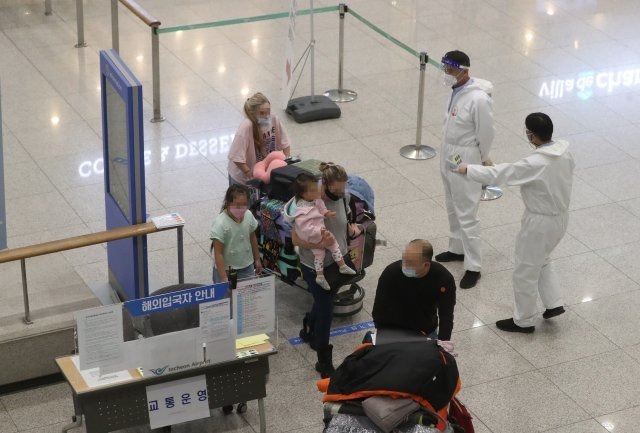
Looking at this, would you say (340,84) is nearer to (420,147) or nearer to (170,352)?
(420,147)

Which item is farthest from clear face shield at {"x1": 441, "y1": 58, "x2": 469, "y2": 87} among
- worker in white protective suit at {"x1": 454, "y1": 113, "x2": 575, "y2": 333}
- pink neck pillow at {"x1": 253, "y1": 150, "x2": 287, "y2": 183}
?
pink neck pillow at {"x1": 253, "y1": 150, "x2": 287, "y2": 183}

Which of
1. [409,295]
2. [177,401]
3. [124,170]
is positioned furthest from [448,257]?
[177,401]

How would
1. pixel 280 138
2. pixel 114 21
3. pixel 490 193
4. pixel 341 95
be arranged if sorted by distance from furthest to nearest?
pixel 341 95
pixel 114 21
pixel 490 193
pixel 280 138

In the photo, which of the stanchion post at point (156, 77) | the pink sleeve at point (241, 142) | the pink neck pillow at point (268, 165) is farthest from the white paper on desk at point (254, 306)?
the stanchion post at point (156, 77)

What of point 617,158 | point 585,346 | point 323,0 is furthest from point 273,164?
point 323,0

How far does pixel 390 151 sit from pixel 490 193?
1207 mm

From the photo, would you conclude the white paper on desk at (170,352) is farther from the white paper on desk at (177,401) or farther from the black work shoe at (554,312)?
the black work shoe at (554,312)

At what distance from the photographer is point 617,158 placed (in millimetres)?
10547

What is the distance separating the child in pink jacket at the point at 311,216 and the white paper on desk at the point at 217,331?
1.01m

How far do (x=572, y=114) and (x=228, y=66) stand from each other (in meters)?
3.86

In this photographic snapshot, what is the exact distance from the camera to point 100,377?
612cm

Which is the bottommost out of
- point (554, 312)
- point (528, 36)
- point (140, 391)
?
point (554, 312)

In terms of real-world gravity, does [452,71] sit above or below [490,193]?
above

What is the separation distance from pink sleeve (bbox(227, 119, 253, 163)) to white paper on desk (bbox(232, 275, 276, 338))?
186cm
